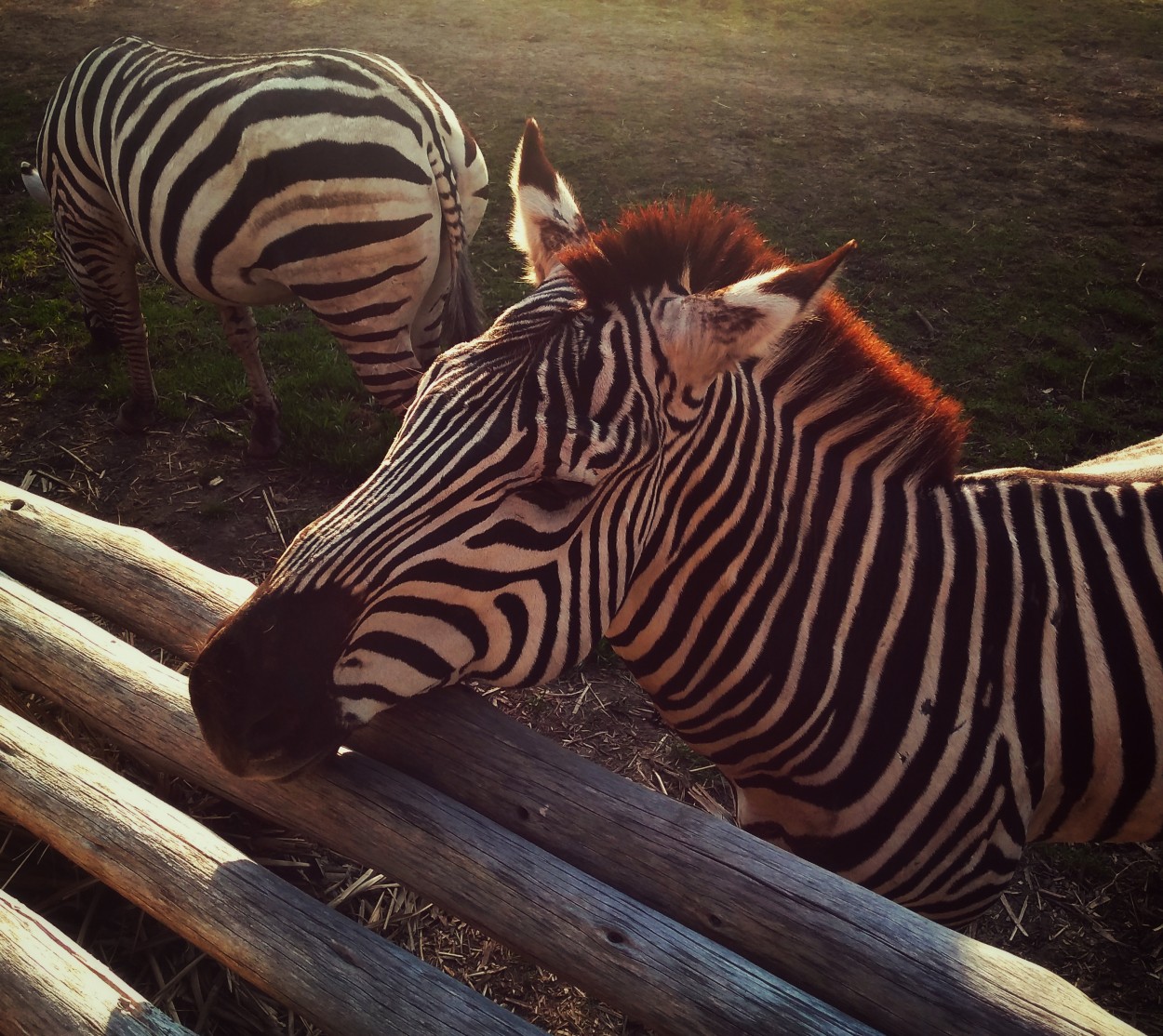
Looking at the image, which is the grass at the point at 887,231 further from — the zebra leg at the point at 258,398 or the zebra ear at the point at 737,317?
the zebra ear at the point at 737,317

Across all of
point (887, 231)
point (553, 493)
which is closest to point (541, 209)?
point (553, 493)

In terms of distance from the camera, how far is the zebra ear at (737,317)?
186 centimetres

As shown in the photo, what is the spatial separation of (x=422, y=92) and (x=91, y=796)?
15.2ft

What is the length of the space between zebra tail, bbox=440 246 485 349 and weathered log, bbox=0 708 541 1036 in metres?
3.96

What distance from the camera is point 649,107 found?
11508mm

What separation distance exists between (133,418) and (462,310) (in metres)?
3.30

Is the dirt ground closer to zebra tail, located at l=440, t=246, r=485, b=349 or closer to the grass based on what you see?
the grass

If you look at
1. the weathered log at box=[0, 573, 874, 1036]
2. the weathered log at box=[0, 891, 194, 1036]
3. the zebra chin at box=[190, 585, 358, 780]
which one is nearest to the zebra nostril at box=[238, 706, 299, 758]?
the zebra chin at box=[190, 585, 358, 780]

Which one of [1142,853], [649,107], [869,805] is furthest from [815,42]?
[869,805]

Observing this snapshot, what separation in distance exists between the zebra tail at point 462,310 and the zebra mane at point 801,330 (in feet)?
11.1

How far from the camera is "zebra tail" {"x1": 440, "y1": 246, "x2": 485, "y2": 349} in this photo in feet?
18.1

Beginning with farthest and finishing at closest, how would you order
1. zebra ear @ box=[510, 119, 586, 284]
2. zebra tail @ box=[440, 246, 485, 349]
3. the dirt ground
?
1. zebra tail @ box=[440, 246, 485, 349]
2. the dirt ground
3. zebra ear @ box=[510, 119, 586, 284]

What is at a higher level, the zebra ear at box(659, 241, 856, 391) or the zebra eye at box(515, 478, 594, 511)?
the zebra ear at box(659, 241, 856, 391)

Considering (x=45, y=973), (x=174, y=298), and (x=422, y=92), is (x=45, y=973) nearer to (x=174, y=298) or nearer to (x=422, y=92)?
(x=422, y=92)
